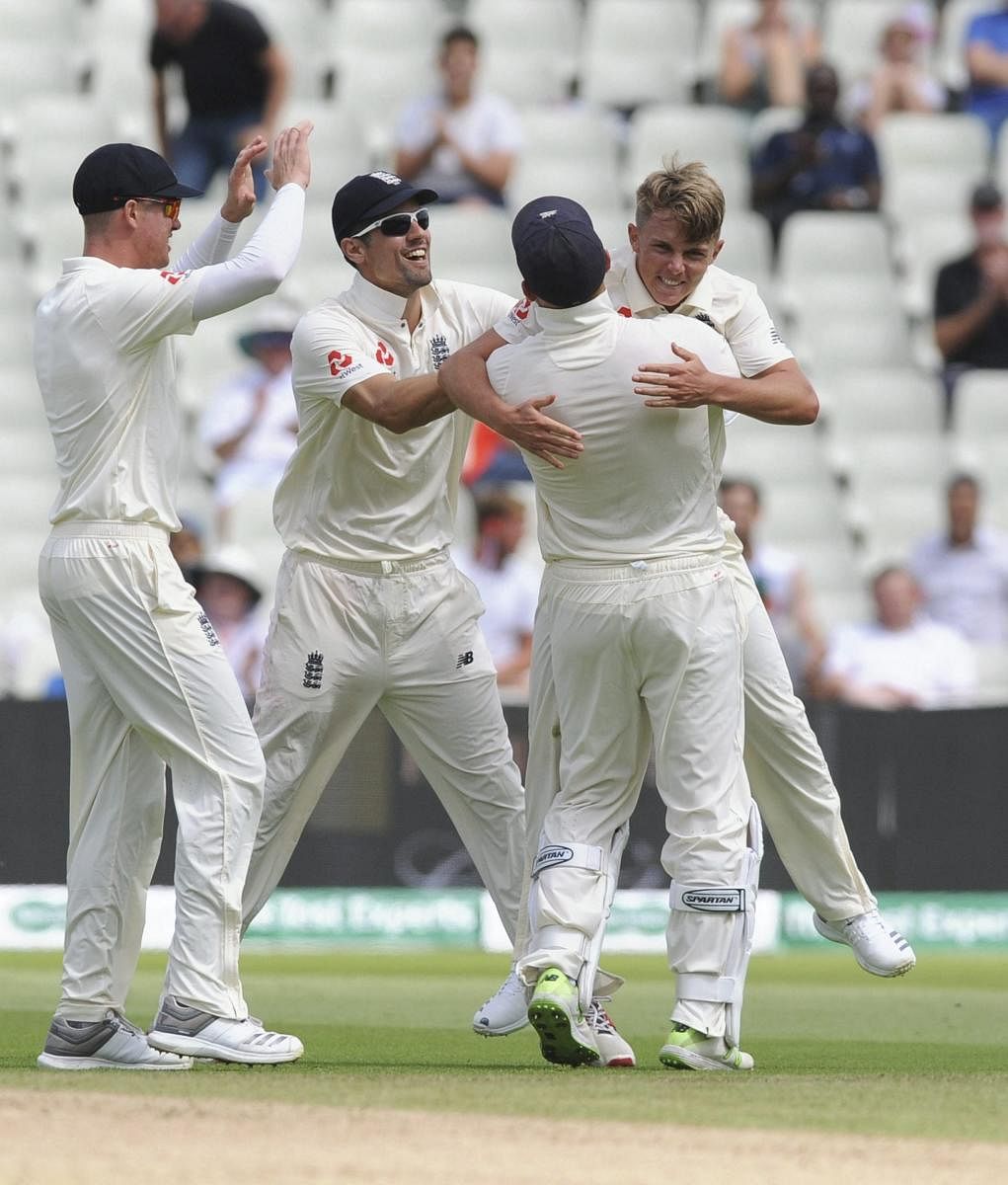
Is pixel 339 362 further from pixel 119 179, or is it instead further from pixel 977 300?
pixel 977 300

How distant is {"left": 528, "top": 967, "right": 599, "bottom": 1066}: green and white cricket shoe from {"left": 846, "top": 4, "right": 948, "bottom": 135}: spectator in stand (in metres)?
10.5

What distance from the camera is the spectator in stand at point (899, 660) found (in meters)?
11.7

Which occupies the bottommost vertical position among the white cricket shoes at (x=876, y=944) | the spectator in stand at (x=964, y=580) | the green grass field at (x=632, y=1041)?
the green grass field at (x=632, y=1041)

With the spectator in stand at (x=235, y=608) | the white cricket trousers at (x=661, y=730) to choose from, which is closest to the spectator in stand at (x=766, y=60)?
the spectator in stand at (x=235, y=608)

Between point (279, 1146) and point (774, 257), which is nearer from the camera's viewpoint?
point (279, 1146)

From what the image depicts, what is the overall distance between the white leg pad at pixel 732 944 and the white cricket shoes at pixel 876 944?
2.40ft

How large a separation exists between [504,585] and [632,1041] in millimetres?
4864

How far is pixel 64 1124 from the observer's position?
14.9 ft

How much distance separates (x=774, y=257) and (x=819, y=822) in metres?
9.03

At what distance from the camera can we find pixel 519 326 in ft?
19.3

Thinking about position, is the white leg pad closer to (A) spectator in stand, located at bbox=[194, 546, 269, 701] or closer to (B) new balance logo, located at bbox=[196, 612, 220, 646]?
(B) new balance logo, located at bbox=[196, 612, 220, 646]

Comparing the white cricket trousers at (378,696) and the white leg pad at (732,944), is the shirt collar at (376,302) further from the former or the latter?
the white leg pad at (732,944)

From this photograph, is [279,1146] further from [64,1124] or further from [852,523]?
[852,523]

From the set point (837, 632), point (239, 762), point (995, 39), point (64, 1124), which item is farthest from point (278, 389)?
point (64, 1124)
